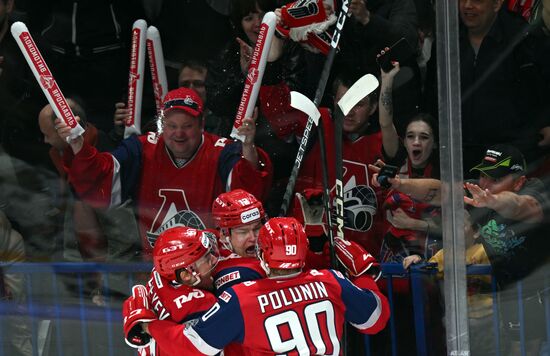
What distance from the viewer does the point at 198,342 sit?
3594 mm

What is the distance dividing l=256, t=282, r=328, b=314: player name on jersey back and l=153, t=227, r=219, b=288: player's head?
0.23m

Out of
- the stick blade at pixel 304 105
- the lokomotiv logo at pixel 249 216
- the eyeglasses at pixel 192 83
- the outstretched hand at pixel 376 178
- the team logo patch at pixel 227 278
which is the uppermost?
the eyeglasses at pixel 192 83

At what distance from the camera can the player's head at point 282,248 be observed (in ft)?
11.7

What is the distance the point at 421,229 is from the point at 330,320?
2.19 ft

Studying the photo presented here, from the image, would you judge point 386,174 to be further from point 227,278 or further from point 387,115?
point 227,278

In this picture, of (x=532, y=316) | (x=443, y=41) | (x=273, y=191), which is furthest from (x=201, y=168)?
(x=532, y=316)

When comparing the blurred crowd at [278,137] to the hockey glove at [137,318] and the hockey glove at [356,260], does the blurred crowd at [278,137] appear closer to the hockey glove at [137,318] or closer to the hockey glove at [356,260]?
the hockey glove at [356,260]

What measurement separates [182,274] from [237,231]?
31 centimetres

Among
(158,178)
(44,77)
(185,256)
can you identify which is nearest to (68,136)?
(44,77)

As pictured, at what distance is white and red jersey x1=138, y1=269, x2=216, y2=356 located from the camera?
145 inches

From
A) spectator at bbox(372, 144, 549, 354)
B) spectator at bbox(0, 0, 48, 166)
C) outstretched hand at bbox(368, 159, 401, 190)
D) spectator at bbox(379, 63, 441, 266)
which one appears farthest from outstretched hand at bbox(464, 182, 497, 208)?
spectator at bbox(0, 0, 48, 166)

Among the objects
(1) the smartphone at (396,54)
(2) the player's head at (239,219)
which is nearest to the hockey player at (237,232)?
(2) the player's head at (239,219)

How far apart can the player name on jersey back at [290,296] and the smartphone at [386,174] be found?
67 cm

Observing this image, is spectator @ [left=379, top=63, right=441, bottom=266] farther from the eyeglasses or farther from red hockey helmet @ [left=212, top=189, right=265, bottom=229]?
the eyeglasses
